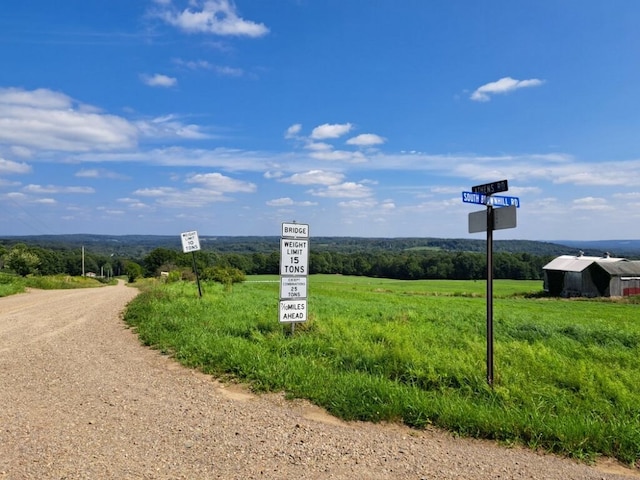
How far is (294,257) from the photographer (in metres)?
10.1

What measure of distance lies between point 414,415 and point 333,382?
4.48 feet

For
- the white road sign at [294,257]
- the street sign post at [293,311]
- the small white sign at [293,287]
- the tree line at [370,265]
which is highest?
the white road sign at [294,257]

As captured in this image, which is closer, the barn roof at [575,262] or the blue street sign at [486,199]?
the blue street sign at [486,199]

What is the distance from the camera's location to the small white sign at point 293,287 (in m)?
9.86

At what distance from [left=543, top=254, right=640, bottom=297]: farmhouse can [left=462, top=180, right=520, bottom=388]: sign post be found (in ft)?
165

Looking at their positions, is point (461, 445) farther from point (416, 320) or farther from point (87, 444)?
point (416, 320)

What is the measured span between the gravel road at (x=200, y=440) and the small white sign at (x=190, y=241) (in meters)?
10.3

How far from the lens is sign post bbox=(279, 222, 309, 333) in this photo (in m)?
9.80

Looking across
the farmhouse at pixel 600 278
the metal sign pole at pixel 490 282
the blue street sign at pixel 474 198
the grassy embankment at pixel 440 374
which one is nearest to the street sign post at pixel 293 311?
the grassy embankment at pixel 440 374

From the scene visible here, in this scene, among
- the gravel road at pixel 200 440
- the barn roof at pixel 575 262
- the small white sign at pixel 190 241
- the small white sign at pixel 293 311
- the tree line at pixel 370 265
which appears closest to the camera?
the gravel road at pixel 200 440

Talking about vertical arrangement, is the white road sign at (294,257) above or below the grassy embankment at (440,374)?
above

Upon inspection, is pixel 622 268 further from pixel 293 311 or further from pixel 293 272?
pixel 293 311

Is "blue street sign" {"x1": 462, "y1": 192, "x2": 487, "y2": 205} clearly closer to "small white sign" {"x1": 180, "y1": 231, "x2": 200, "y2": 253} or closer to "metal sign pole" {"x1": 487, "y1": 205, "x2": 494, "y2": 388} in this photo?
"metal sign pole" {"x1": 487, "y1": 205, "x2": 494, "y2": 388}

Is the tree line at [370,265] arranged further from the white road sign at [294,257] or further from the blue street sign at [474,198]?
the blue street sign at [474,198]
